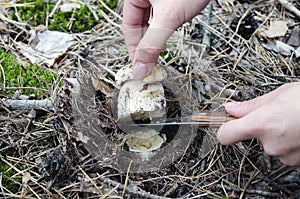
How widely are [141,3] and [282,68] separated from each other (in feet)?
3.24

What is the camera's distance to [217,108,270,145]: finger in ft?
5.18

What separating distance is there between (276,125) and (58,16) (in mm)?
1783

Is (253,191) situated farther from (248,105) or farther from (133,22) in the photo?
(133,22)

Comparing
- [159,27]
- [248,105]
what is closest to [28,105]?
[159,27]

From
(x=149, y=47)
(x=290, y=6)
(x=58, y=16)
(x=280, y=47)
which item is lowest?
(x=58, y=16)

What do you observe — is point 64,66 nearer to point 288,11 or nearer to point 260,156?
point 260,156

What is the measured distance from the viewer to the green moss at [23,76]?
231 cm

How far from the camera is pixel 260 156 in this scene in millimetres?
2031

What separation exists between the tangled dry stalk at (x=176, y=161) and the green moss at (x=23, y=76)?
0.08 m

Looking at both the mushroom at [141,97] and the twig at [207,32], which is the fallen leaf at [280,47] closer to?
the twig at [207,32]

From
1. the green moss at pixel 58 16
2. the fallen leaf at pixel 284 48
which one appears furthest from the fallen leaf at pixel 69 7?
the fallen leaf at pixel 284 48

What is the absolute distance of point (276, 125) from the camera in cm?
155

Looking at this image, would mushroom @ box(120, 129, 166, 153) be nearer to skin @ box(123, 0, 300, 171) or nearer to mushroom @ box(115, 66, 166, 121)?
mushroom @ box(115, 66, 166, 121)

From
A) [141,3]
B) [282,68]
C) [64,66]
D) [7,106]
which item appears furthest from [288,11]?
[7,106]
